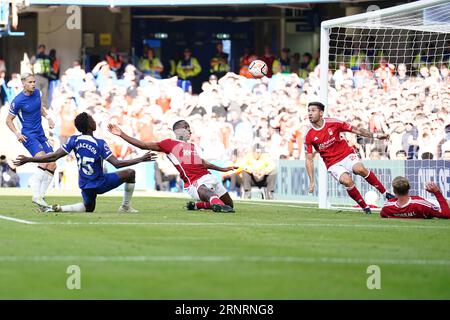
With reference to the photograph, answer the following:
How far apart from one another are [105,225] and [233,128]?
15874 mm

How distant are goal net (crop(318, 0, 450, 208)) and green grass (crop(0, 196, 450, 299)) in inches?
202

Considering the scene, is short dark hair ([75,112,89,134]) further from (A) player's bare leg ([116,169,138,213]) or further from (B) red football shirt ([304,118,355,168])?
(B) red football shirt ([304,118,355,168])

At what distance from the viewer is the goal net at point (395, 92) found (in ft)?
67.6

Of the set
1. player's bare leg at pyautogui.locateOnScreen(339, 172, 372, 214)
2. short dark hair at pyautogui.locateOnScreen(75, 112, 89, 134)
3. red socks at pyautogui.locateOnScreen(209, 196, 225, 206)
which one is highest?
short dark hair at pyautogui.locateOnScreen(75, 112, 89, 134)

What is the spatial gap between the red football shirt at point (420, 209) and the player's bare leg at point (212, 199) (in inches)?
104

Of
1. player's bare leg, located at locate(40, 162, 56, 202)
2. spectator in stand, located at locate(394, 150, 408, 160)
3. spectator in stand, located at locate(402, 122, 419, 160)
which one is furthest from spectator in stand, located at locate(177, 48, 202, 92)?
player's bare leg, located at locate(40, 162, 56, 202)

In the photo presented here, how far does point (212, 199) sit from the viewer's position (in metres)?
17.8

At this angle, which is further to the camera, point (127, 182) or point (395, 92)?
point (395, 92)

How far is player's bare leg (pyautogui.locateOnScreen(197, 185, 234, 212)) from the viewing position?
1761 cm

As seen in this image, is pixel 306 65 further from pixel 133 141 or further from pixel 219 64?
pixel 133 141

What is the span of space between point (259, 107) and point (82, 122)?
47.0ft

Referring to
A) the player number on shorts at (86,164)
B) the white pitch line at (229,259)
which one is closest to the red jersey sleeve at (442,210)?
the player number on shorts at (86,164)

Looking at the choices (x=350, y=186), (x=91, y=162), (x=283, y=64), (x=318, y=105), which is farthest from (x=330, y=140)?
(x=283, y=64)
